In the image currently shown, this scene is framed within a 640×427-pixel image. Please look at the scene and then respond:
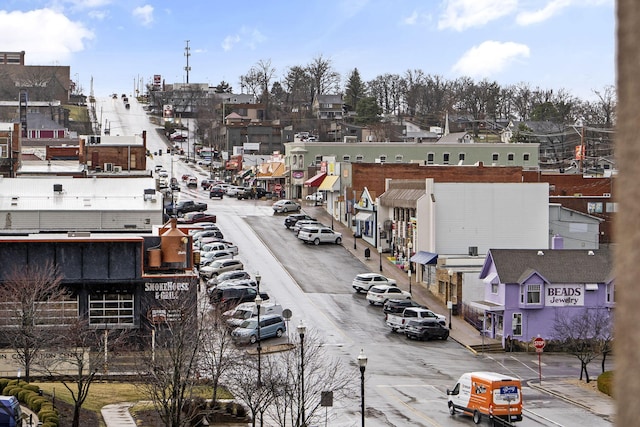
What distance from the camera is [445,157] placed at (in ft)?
364

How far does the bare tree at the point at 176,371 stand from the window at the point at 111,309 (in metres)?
8.19

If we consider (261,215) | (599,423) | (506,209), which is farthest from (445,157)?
(599,423)

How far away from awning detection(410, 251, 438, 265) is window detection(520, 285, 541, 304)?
442 inches

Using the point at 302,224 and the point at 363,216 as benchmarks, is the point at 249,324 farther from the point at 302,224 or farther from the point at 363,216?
the point at 302,224

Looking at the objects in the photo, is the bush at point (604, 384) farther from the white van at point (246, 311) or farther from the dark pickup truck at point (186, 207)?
the dark pickup truck at point (186, 207)

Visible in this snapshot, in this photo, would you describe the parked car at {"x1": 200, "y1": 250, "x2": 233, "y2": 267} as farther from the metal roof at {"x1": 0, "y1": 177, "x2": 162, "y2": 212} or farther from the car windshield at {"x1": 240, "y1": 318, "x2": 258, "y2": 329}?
the car windshield at {"x1": 240, "y1": 318, "x2": 258, "y2": 329}

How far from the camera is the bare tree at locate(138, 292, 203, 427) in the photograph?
106 ft

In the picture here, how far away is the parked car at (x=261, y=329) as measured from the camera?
5022cm

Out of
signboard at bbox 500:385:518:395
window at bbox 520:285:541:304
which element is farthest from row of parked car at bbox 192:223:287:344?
window at bbox 520:285:541:304

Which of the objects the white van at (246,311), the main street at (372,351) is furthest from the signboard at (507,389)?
the white van at (246,311)

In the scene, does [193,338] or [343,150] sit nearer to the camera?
[193,338]

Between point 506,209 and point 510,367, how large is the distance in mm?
21050

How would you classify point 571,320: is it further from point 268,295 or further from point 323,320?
point 268,295

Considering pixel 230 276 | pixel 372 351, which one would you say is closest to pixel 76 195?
pixel 230 276
